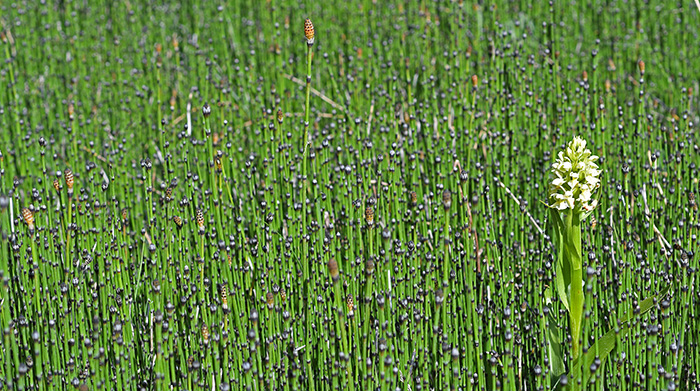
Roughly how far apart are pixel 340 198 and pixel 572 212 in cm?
117

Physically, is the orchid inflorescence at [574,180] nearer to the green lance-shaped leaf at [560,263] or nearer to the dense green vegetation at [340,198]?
the green lance-shaped leaf at [560,263]

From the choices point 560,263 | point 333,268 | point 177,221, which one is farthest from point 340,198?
point 333,268

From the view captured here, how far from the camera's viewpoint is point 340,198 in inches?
119

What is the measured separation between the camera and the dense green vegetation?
7.00ft

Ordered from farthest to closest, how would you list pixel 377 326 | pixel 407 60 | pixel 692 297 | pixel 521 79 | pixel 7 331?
1. pixel 407 60
2. pixel 521 79
3. pixel 692 297
4. pixel 377 326
5. pixel 7 331

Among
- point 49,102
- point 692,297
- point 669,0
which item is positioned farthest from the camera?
point 669,0

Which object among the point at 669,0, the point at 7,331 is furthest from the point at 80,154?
the point at 669,0

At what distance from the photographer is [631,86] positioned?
3951mm

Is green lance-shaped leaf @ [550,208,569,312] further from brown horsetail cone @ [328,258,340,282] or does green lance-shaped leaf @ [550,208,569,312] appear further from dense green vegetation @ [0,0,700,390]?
brown horsetail cone @ [328,258,340,282]

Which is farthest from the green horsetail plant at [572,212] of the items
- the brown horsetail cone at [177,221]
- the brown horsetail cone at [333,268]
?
the brown horsetail cone at [177,221]

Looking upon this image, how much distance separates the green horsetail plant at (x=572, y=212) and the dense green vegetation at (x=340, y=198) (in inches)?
3.2

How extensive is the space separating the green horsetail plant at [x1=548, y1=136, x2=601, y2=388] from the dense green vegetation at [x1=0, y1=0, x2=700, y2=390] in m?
0.08

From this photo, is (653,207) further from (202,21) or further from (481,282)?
(202,21)

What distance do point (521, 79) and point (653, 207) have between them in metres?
1.13
